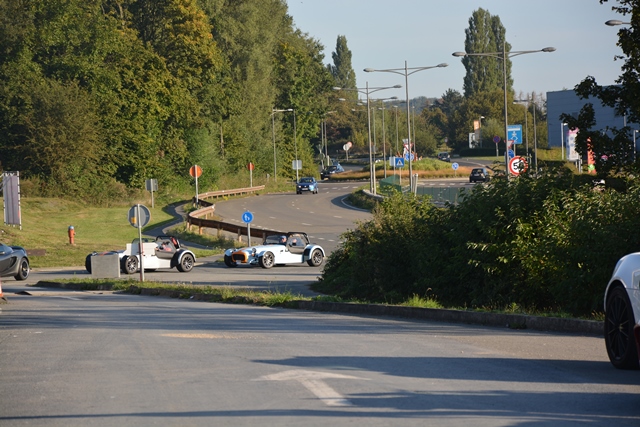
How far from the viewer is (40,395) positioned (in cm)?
868

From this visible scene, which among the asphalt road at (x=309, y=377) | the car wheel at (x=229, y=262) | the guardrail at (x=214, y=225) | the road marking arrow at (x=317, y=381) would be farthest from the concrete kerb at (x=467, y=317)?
the guardrail at (x=214, y=225)

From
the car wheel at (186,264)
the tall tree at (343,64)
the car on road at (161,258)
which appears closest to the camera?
the car on road at (161,258)

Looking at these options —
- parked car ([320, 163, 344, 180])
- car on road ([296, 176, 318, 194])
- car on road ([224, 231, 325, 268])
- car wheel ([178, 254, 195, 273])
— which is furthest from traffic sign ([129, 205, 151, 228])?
parked car ([320, 163, 344, 180])

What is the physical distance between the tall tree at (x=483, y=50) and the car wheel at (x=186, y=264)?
132 m

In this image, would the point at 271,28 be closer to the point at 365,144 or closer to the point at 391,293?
the point at 365,144

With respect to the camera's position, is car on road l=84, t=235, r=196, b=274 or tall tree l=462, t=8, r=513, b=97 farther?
tall tree l=462, t=8, r=513, b=97

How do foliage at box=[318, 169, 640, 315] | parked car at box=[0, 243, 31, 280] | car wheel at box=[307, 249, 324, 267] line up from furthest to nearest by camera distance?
car wheel at box=[307, 249, 324, 267] < parked car at box=[0, 243, 31, 280] < foliage at box=[318, 169, 640, 315]

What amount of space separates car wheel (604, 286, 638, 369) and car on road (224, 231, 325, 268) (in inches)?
1113

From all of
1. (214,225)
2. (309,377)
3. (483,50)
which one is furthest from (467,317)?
(483,50)

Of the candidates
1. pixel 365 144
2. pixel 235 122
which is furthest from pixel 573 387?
pixel 365 144

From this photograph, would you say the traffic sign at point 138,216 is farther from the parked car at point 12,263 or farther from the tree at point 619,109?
the tree at point 619,109

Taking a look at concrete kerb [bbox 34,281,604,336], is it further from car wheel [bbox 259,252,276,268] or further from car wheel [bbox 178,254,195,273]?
car wheel [bbox 259,252,276,268]

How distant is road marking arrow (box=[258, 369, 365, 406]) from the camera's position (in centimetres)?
787

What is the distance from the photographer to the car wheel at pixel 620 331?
354 inches
